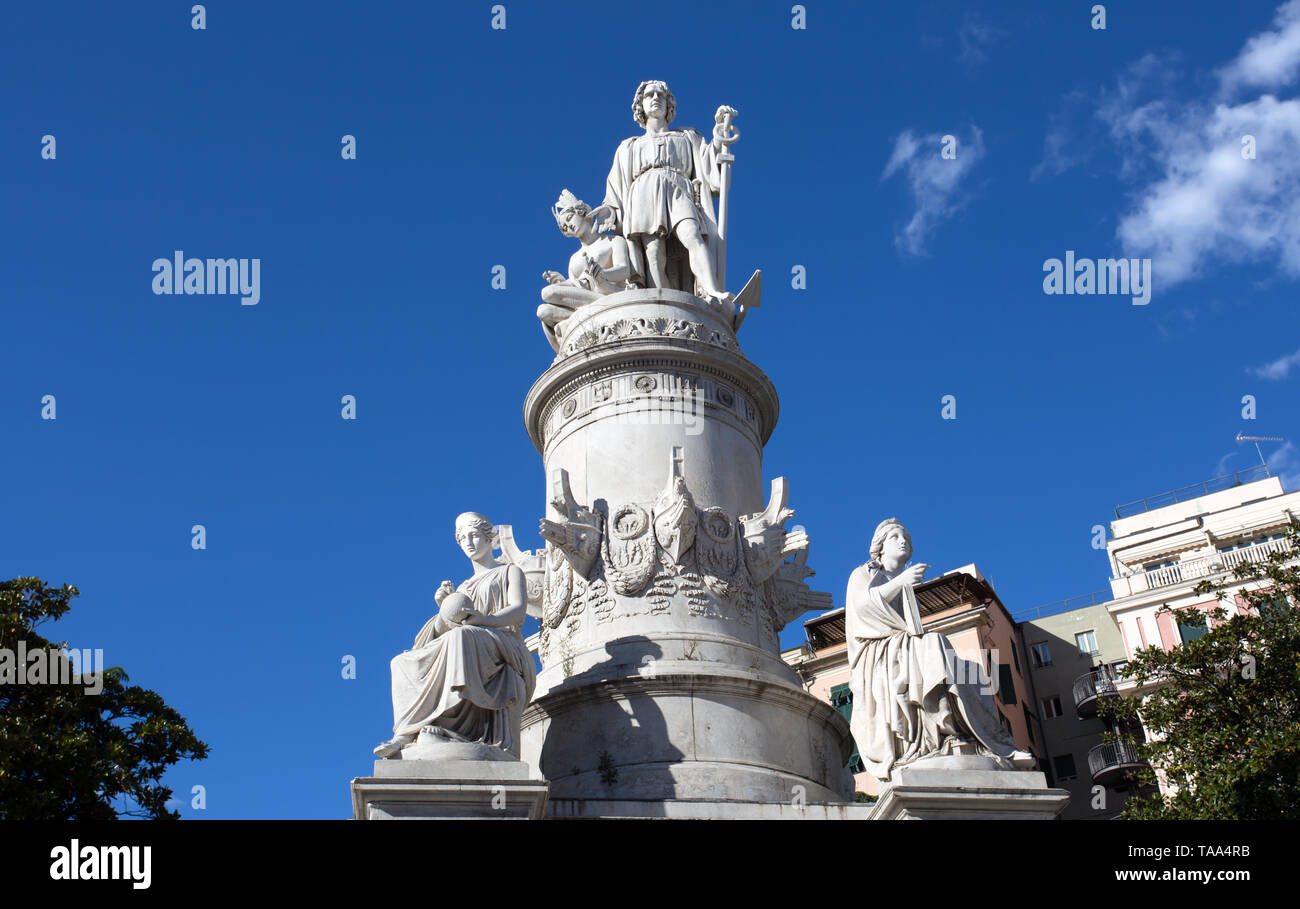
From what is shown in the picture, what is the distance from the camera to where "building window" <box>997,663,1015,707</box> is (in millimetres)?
48469

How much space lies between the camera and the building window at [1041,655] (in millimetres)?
54188

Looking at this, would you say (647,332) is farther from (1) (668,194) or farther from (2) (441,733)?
(2) (441,733)

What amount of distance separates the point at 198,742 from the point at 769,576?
1044 centimetres

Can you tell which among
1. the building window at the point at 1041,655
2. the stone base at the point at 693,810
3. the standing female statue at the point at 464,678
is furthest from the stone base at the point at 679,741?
the building window at the point at 1041,655

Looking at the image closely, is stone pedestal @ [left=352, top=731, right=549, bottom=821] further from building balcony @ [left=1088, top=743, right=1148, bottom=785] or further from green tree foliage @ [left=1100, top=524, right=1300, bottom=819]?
building balcony @ [left=1088, top=743, right=1148, bottom=785]

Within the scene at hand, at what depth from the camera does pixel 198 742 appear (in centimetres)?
2141

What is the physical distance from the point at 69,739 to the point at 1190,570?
40.2 m

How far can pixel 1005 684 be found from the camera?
161ft

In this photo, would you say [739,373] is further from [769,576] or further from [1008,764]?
[1008,764]

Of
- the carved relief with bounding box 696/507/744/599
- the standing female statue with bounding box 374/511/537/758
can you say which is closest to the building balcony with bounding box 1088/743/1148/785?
the carved relief with bounding box 696/507/744/599

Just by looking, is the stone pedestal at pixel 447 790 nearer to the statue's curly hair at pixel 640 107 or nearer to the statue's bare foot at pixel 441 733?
the statue's bare foot at pixel 441 733

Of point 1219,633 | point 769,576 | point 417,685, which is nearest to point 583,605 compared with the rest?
point 769,576

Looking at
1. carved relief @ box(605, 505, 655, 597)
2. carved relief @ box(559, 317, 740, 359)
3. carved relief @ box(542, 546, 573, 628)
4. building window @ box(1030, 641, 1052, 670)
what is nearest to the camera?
carved relief @ box(605, 505, 655, 597)

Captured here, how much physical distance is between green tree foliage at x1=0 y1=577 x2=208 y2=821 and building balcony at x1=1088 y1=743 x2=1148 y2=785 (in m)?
33.7
